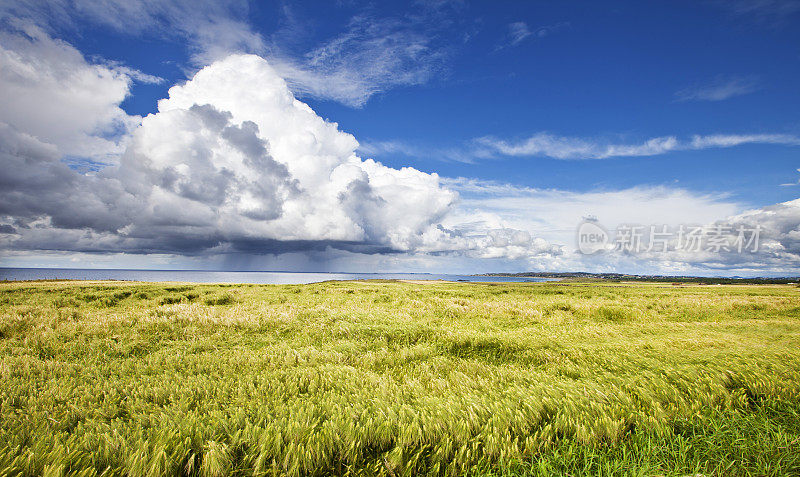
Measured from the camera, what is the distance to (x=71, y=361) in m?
5.76

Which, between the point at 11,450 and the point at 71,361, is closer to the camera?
the point at 11,450

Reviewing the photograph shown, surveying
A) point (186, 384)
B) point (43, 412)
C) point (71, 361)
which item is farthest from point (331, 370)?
point (71, 361)

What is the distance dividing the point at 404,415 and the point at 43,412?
3.99 metres

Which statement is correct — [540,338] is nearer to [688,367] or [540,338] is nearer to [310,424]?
[688,367]

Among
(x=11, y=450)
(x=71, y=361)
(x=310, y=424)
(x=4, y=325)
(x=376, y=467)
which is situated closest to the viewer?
(x=11, y=450)

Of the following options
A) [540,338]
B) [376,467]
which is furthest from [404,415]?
[540,338]

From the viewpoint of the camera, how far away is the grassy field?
2.69m

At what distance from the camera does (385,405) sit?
12.2 ft

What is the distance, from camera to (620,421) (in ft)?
10.8

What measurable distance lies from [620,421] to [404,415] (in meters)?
2.19

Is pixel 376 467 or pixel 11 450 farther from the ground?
pixel 11 450

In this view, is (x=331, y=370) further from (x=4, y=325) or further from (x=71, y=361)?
(x=4, y=325)

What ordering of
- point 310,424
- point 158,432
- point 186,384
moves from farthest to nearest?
1. point 186,384
2. point 310,424
3. point 158,432

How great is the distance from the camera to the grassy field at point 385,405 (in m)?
2.69
